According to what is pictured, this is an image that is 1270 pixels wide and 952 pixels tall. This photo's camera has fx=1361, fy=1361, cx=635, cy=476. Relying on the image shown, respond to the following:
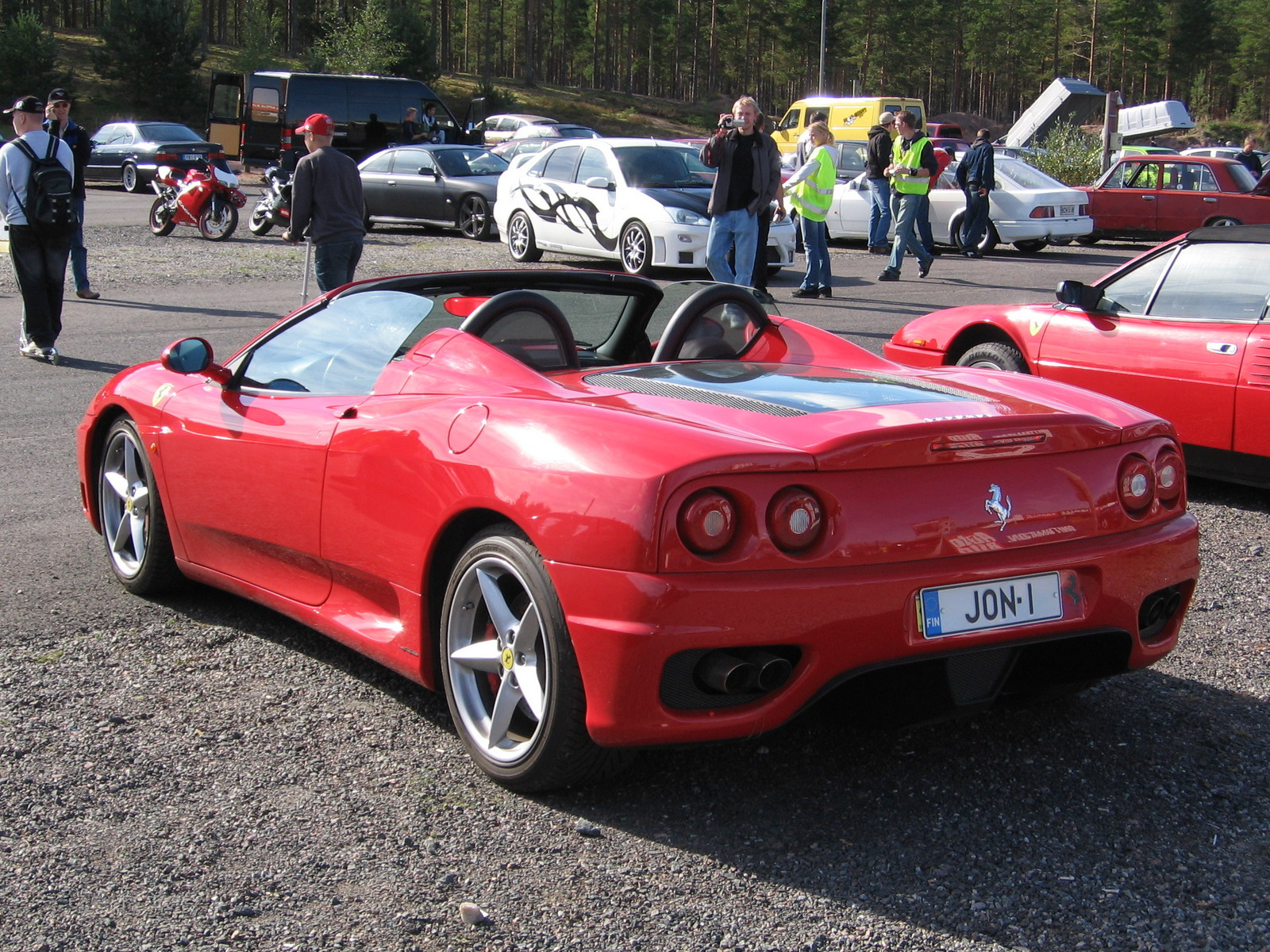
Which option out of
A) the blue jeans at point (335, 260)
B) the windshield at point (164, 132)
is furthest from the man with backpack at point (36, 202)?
the windshield at point (164, 132)

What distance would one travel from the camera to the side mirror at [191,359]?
14.7 feet

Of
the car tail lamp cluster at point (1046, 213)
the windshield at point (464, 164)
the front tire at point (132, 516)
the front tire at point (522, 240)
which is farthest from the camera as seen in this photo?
the windshield at point (464, 164)

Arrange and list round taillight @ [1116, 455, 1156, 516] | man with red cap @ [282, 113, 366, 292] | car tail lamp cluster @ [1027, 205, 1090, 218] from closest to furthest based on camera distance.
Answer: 1. round taillight @ [1116, 455, 1156, 516]
2. man with red cap @ [282, 113, 366, 292]
3. car tail lamp cluster @ [1027, 205, 1090, 218]

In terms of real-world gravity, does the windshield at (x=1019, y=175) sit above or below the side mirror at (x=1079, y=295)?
above

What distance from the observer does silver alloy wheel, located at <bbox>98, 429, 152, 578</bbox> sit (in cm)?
489

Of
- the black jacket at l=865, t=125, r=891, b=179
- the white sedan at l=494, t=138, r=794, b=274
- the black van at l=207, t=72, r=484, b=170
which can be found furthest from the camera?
the black van at l=207, t=72, r=484, b=170

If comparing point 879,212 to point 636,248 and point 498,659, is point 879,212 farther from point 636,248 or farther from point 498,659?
point 498,659

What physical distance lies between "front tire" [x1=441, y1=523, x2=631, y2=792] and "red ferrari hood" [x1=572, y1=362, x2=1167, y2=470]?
1.67 ft

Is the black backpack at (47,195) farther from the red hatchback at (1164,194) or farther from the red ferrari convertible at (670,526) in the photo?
the red hatchback at (1164,194)

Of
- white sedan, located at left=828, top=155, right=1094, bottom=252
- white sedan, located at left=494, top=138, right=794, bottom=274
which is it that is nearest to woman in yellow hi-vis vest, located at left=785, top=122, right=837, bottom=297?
white sedan, located at left=494, top=138, right=794, bottom=274

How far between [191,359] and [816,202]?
1076cm

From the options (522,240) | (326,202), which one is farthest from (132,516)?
(522,240)

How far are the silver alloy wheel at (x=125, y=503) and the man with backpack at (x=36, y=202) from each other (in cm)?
543

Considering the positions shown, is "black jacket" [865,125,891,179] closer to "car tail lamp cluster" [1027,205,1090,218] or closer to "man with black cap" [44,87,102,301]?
"car tail lamp cluster" [1027,205,1090,218]
